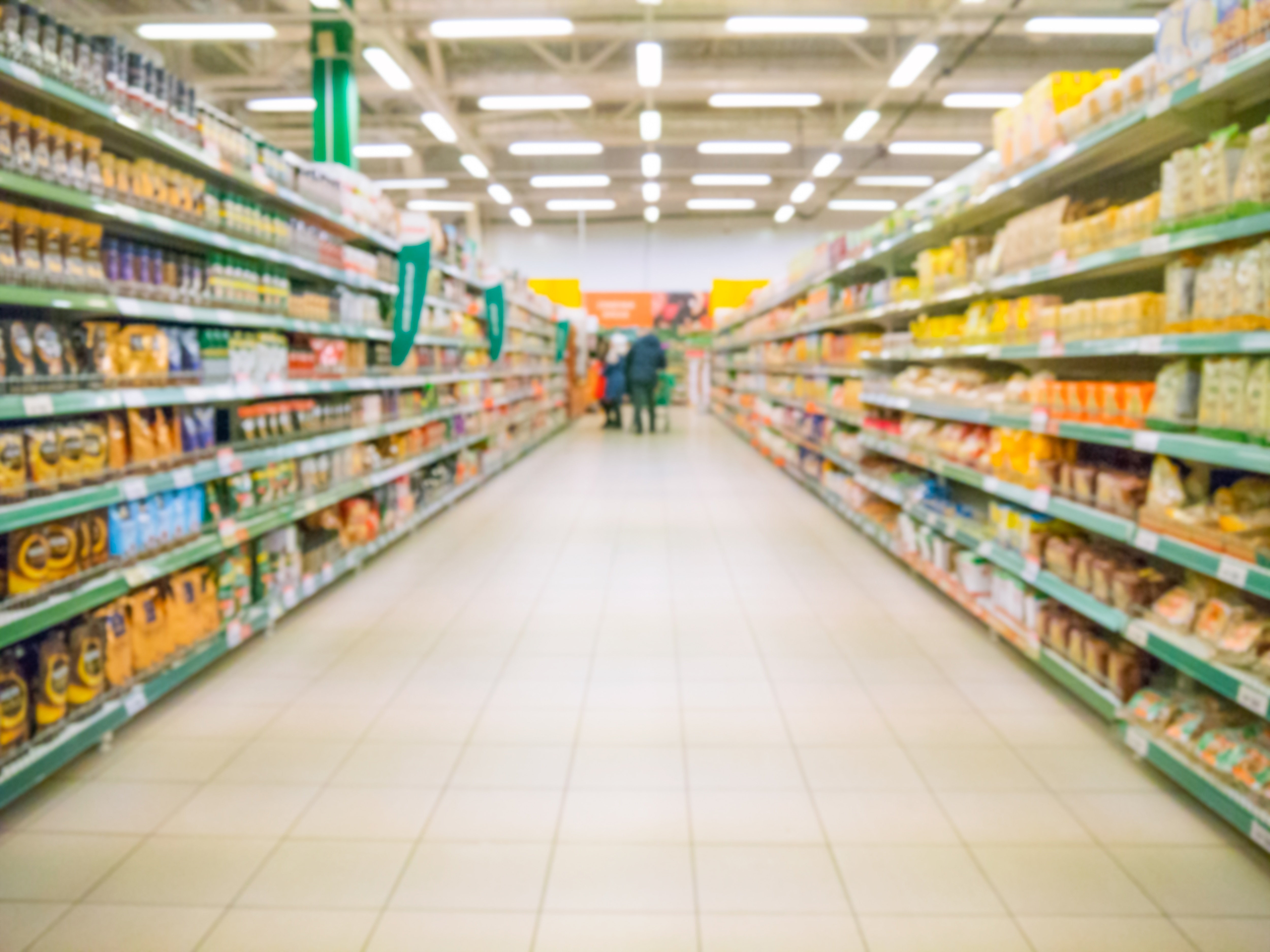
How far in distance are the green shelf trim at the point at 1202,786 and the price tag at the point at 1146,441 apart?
899 millimetres

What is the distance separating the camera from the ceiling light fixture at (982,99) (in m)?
10.6

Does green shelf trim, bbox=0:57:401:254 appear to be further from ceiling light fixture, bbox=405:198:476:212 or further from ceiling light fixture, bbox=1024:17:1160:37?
ceiling light fixture, bbox=405:198:476:212

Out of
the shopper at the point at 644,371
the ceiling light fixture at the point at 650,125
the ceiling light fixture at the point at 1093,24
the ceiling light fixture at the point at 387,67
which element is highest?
the ceiling light fixture at the point at 650,125

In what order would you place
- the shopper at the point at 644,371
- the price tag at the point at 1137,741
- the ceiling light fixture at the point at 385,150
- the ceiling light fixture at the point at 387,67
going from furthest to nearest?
the shopper at the point at 644,371
the ceiling light fixture at the point at 385,150
the ceiling light fixture at the point at 387,67
the price tag at the point at 1137,741

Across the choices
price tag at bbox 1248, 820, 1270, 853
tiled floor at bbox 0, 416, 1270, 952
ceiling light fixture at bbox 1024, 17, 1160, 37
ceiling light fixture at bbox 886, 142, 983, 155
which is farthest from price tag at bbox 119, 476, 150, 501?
ceiling light fixture at bbox 886, 142, 983, 155

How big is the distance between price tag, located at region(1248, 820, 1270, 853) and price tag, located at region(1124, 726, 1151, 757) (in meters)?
0.48

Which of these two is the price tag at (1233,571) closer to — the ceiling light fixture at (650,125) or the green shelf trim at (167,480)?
the green shelf trim at (167,480)

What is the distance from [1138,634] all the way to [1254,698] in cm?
57

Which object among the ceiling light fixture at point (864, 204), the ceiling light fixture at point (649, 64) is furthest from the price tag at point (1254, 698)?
the ceiling light fixture at point (864, 204)

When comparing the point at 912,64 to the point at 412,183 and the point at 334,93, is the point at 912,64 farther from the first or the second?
the point at 412,183

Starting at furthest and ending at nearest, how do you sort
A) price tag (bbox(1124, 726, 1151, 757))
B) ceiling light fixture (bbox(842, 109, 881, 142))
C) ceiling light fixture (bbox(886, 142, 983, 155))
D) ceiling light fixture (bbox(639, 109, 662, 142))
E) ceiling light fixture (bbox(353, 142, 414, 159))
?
1. ceiling light fixture (bbox(886, 142, 983, 155))
2. ceiling light fixture (bbox(353, 142, 414, 159))
3. ceiling light fixture (bbox(842, 109, 881, 142))
4. ceiling light fixture (bbox(639, 109, 662, 142))
5. price tag (bbox(1124, 726, 1151, 757))

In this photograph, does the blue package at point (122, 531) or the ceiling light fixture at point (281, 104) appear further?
the ceiling light fixture at point (281, 104)

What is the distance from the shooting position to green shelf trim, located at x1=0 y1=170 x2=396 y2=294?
2.49 m

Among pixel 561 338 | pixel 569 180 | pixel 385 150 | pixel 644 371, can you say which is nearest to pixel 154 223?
pixel 385 150
